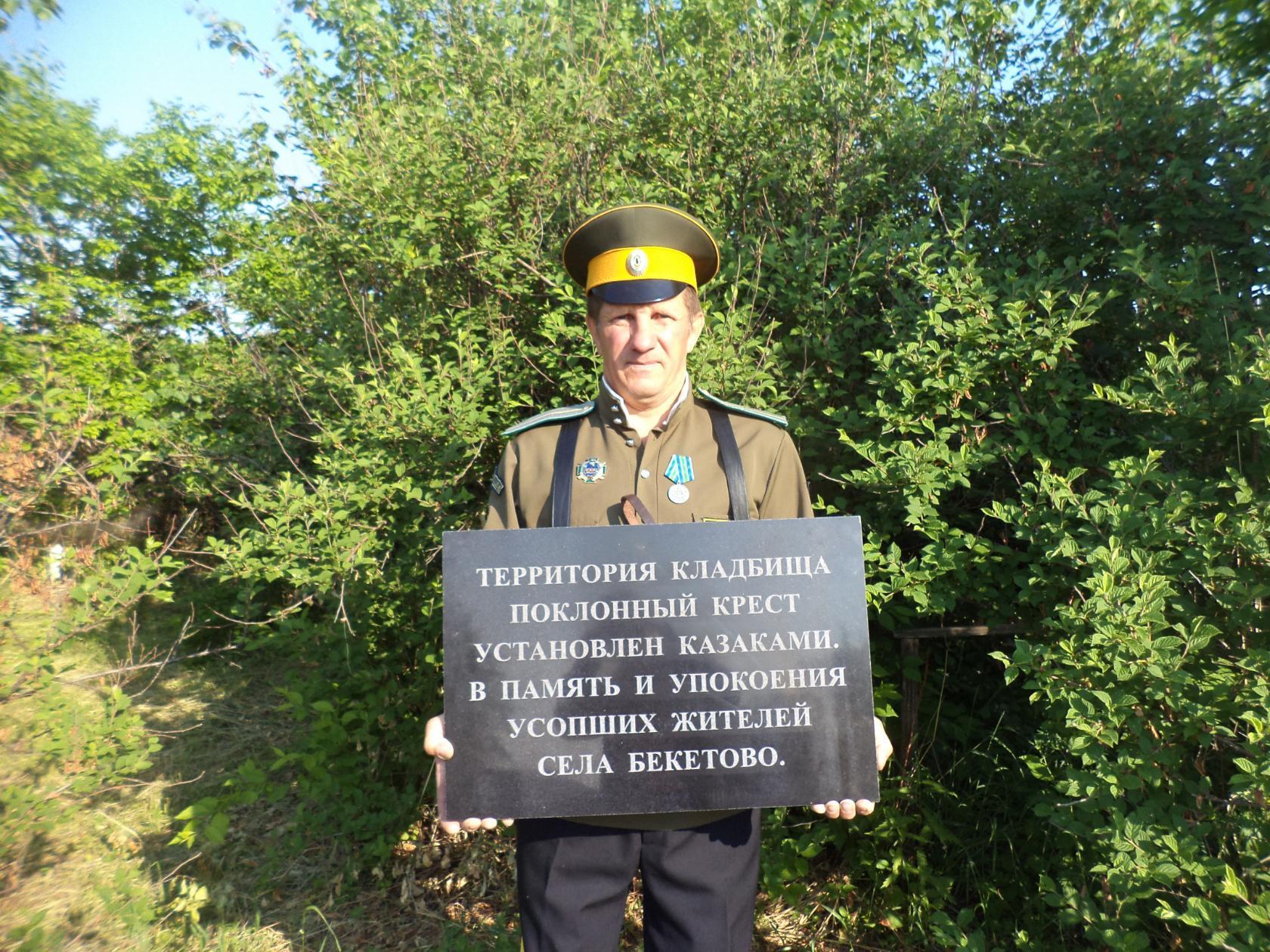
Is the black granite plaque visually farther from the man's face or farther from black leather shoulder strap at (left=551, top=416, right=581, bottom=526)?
the man's face

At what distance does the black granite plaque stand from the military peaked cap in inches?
24.6

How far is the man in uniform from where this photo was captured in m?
2.15

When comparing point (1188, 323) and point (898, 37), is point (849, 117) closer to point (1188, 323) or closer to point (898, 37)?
point (1188, 323)

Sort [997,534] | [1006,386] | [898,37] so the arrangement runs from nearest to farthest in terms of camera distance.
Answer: [1006,386], [997,534], [898,37]

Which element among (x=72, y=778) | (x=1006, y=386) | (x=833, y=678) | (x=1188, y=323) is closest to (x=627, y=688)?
(x=833, y=678)

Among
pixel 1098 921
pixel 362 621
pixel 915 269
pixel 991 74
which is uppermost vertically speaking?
pixel 991 74

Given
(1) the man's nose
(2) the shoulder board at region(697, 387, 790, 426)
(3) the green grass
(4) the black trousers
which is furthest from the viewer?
(3) the green grass

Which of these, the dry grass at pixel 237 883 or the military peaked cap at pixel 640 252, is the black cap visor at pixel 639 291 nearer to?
the military peaked cap at pixel 640 252

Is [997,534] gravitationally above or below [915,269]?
below

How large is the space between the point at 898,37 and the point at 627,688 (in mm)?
5520

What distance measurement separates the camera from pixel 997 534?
136 inches

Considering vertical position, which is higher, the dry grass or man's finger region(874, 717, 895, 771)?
man's finger region(874, 717, 895, 771)

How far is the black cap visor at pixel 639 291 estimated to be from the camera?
7.43ft

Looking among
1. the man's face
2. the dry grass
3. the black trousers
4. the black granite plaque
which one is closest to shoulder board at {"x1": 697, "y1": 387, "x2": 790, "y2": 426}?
the man's face
